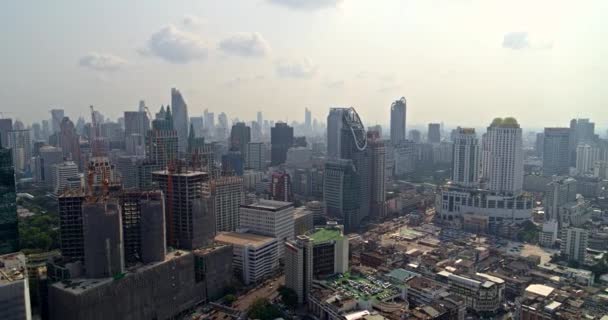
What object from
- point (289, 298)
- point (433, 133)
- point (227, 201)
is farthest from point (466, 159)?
point (433, 133)

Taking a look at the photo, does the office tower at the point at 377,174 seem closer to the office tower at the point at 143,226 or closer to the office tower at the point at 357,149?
the office tower at the point at 357,149

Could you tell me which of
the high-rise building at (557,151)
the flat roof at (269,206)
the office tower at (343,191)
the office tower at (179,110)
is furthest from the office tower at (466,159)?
the office tower at (179,110)

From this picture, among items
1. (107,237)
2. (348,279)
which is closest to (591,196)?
(348,279)

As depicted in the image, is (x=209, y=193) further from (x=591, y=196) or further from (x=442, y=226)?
(x=591, y=196)

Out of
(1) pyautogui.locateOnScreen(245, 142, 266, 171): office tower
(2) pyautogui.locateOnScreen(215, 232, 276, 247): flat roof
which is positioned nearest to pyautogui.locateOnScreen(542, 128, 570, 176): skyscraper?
(1) pyautogui.locateOnScreen(245, 142, 266, 171): office tower

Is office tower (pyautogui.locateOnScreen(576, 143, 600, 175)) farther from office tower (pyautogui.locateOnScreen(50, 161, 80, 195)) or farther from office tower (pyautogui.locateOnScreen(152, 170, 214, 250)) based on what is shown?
office tower (pyautogui.locateOnScreen(50, 161, 80, 195))
